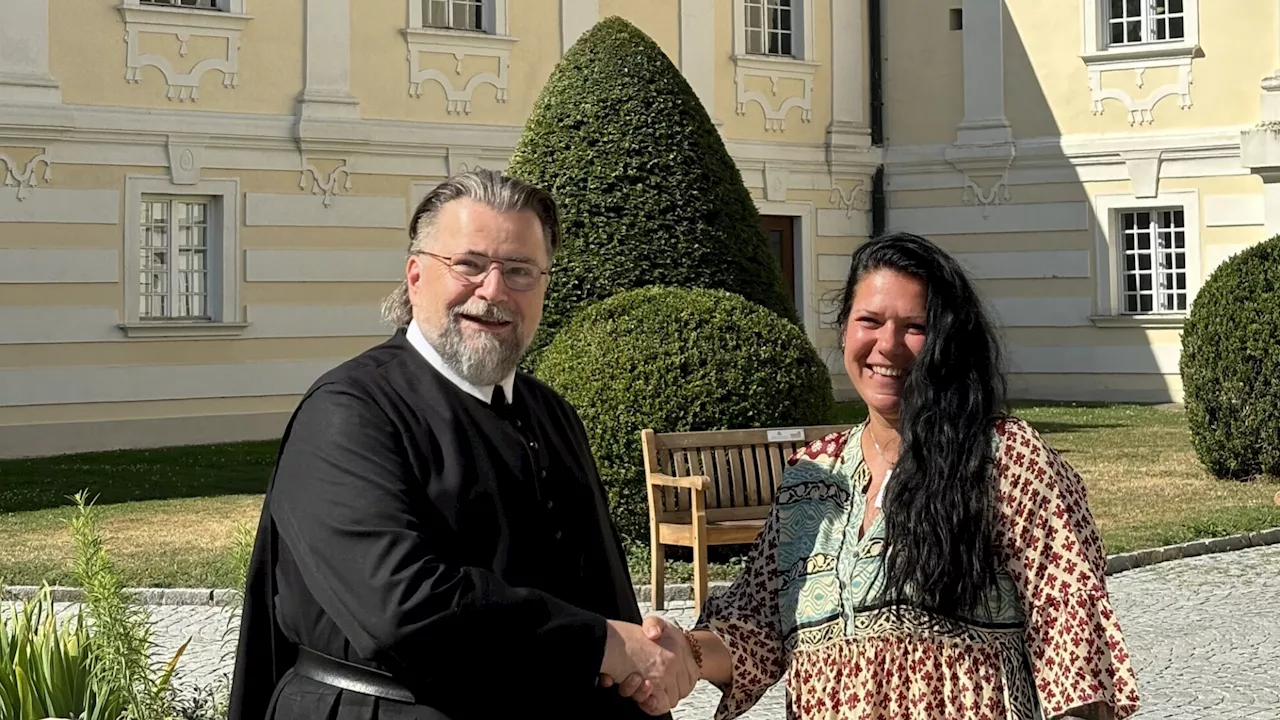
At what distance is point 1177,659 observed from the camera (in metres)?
8.53

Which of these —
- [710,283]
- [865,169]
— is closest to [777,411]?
[710,283]

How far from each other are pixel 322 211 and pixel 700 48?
5744 mm

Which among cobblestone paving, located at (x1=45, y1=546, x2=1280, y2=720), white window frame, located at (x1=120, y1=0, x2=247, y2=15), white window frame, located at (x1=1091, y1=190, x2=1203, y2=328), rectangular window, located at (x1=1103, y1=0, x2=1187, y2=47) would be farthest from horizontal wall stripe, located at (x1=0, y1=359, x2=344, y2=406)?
rectangular window, located at (x1=1103, y1=0, x2=1187, y2=47)

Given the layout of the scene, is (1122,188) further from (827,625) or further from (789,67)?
(827,625)

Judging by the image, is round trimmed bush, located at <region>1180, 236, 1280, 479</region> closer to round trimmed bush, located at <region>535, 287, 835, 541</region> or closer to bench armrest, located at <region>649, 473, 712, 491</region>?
round trimmed bush, located at <region>535, 287, 835, 541</region>

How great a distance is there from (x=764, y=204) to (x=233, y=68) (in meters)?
7.48

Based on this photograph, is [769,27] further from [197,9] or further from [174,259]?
[174,259]

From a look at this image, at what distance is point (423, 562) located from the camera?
2965mm

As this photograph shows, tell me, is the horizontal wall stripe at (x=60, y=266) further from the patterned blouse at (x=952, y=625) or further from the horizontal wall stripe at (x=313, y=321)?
the patterned blouse at (x=952, y=625)

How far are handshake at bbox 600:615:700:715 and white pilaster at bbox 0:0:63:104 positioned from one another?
15.5m

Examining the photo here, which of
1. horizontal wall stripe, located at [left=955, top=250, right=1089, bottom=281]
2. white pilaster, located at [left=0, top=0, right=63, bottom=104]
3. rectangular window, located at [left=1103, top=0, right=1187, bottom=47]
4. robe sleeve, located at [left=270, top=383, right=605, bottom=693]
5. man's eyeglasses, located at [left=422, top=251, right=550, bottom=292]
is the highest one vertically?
rectangular window, located at [left=1103, top=0, right=1187, bottom=47]

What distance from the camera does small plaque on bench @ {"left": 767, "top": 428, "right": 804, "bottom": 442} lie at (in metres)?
9.89

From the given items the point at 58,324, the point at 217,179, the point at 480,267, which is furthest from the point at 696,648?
the point at 217,179

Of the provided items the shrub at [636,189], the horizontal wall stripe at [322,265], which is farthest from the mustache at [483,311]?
the horizontal wall stripe at [322,265]
